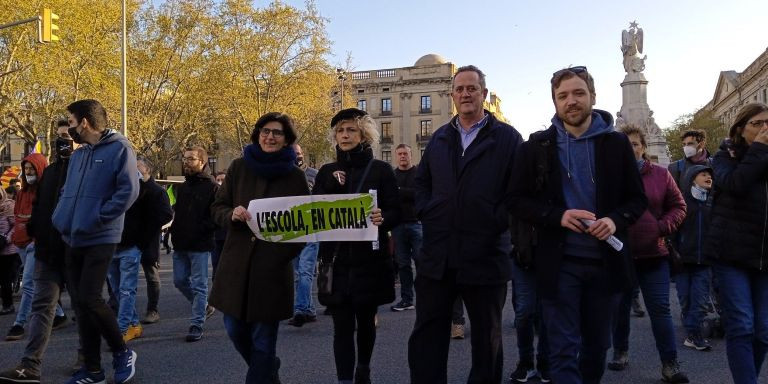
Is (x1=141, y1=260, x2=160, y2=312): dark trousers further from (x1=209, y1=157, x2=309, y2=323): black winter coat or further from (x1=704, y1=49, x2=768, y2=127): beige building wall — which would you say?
(x1=704, y1=49, x2=768, y2=127): beige building wall

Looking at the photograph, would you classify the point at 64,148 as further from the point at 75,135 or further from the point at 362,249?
the point at 362,249

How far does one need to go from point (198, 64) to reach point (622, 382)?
113 ft

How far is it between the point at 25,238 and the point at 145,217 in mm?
1664

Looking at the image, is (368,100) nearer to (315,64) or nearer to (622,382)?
(315,64)

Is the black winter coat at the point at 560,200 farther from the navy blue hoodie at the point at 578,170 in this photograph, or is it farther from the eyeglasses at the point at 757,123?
the eyeglasses at the point at 757,123

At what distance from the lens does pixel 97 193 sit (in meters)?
4.47

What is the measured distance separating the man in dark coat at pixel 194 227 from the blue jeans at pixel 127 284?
461mm

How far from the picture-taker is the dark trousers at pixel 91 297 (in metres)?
4.41

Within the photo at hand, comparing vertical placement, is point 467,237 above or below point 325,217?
below

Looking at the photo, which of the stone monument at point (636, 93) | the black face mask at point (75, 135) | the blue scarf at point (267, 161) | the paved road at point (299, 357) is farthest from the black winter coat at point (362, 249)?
the stone monument at point (636, 93)

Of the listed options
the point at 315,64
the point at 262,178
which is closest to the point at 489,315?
the point at 262,178

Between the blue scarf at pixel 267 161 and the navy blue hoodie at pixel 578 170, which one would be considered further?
the blue scarf at pixel 267 161

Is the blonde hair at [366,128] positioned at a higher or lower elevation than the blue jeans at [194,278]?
higher

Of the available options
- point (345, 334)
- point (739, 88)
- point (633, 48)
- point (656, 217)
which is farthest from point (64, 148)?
point (739, 88)
